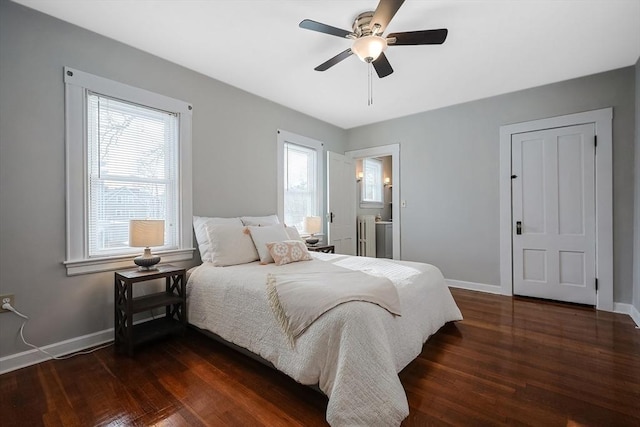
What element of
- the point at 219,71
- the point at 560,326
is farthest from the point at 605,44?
the point at 219,71

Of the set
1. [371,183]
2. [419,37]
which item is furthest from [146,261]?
[371,183]

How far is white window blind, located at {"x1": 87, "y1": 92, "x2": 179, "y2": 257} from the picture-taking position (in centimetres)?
238

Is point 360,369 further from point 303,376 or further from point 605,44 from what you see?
point 605,44

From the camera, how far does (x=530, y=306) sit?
327cm

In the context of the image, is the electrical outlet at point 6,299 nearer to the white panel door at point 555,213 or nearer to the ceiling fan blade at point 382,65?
the ceiling fan blade at point 382,65

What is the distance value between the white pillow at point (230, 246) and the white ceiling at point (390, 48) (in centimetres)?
171

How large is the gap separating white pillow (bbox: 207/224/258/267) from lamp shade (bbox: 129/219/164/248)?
46 cm

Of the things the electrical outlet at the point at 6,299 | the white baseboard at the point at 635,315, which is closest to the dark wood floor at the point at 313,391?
the white baseboard at the point at 635,315

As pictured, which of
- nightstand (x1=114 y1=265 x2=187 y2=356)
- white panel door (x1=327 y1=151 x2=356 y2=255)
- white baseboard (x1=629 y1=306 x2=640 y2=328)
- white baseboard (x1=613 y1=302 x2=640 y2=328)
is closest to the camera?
nightstand (x1=114 y1=265 x2=187 y2=356)

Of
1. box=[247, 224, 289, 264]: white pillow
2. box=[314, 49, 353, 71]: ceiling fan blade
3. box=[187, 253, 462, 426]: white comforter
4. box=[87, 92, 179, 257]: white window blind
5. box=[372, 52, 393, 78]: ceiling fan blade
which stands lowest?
box=[187, 253, 462, 426]: white comforter

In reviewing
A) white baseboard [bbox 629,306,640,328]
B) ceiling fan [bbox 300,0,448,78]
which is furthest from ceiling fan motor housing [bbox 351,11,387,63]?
white baseboard [bbox 629,306,640,328]

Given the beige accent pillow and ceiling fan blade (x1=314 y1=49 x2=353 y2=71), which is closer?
ceiling fan blade (x1=314 y1=49 x2=353 y2=71)

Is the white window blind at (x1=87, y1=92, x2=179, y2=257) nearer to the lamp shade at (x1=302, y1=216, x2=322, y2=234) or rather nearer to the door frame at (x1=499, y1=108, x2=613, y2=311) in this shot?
the lamp shade at (x1=302, y1=216, x2=322, y2=234)

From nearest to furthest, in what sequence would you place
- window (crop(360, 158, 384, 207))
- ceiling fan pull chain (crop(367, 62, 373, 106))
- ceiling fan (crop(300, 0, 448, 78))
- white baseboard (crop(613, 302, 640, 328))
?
1. ceiling fan (crop(300, 0, 448, 78))
2. white baseboard (crop(613, 302, 640, 328))
3. ceiling fan pull chain (crop(367, 62, 373, 106))
4. window (crop(360, 158, 384, 207))
